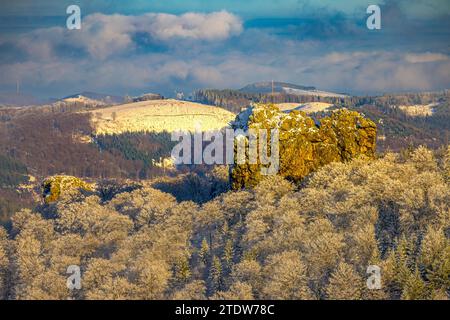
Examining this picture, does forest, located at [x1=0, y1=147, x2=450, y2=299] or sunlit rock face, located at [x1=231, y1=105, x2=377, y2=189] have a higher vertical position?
sunlit rock face, located at [x1=231, y1=105, x2=377, y2=189]

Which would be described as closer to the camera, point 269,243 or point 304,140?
point 269,243

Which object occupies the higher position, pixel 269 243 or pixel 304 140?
pixel 304 140

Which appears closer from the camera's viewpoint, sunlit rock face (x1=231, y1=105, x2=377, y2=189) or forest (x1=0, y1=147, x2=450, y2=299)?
forest (x1=0, y1=147, x2=450, y2=299)

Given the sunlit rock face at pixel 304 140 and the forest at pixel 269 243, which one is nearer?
the forest at pixel 269 243
